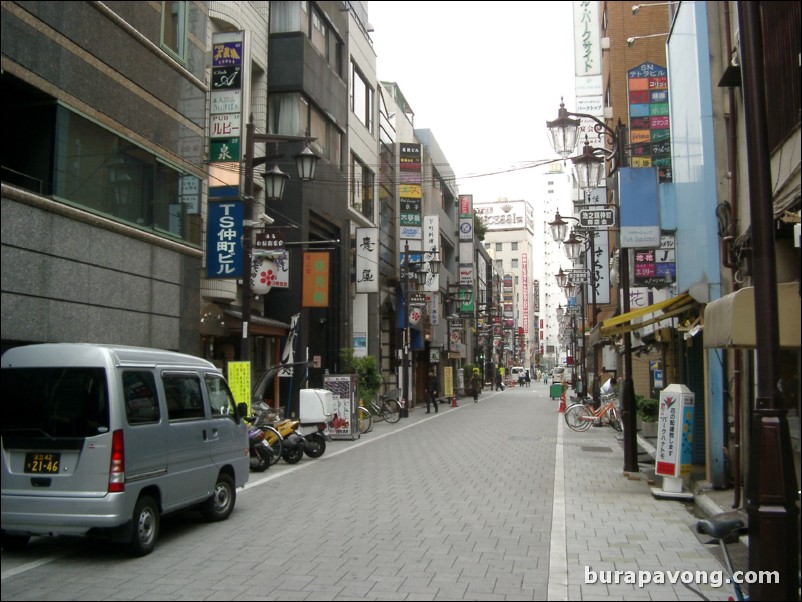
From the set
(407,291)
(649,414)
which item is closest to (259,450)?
(649,414)

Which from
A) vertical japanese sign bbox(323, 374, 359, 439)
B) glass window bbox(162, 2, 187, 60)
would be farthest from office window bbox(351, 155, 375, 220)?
glass window bbox(162, 2, 187, 60)

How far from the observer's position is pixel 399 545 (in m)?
8.27

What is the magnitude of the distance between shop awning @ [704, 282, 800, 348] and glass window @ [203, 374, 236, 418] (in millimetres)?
6277

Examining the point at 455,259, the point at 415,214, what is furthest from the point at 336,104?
the point at 455,259

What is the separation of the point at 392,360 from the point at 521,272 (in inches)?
3961

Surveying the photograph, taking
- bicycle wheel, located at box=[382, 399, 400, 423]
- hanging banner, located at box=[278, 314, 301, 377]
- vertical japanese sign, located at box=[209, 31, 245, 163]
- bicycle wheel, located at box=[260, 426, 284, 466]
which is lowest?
bicycle wheel, located at box=[382, 399, 400, 423]

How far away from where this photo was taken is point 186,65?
51.2ft

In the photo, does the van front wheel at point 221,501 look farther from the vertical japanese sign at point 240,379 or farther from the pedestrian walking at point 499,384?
the pedestrian walking at point 499,384

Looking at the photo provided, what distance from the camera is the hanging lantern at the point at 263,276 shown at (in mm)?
20547

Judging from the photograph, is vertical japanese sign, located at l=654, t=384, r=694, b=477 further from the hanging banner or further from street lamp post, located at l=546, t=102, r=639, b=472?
the hanging banner

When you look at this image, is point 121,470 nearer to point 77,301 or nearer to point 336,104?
point 77,301

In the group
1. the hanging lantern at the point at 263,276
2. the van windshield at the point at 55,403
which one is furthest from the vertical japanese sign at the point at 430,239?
the van windshield at the point at 55,403

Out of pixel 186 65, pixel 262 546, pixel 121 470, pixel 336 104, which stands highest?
pixel 336 104

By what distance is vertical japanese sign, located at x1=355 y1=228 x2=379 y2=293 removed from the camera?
103ft
